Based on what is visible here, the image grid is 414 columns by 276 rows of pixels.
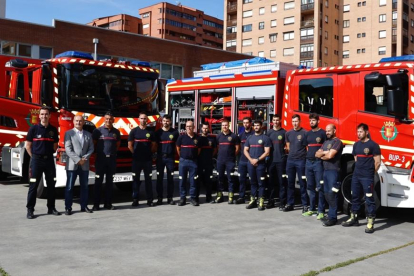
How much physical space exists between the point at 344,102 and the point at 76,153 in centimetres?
478

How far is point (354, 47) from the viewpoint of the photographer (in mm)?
61625

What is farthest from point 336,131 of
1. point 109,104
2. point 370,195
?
point 109,104

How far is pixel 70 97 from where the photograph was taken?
330 inches

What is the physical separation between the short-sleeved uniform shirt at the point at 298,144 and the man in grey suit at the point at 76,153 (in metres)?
3.59

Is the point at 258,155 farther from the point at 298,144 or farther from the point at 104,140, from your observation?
the point at 104,140

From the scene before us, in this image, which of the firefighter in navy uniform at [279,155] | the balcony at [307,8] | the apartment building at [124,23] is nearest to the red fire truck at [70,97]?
the firefighter in navy uniform at [279,155]

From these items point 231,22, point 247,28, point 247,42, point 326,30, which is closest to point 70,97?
point 326,30

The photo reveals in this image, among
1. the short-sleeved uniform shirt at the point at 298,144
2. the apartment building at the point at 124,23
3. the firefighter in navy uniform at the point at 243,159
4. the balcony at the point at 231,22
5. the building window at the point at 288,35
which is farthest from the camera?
the apartment building at the point at 124,23

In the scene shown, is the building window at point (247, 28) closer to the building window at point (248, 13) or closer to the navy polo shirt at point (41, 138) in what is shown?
the building window at point (248, 13)

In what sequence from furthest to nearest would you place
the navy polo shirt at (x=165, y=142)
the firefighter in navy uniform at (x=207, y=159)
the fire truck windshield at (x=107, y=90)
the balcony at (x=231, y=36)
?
the balcony at (x=231, y=36) → the firefighter in navy uniform at (x=207, y=159) → the navy polo shirt at (x=165, y=142) → the fire truck windshield at (x=107, y=90)

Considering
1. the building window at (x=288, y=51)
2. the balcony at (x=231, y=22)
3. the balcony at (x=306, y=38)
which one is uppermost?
the balcony at (x=231, y=22)

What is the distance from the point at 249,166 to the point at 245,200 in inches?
44.8

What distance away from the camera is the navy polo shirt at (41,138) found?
7.41 m

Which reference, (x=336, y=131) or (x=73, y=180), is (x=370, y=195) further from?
(x=73, y=180)
